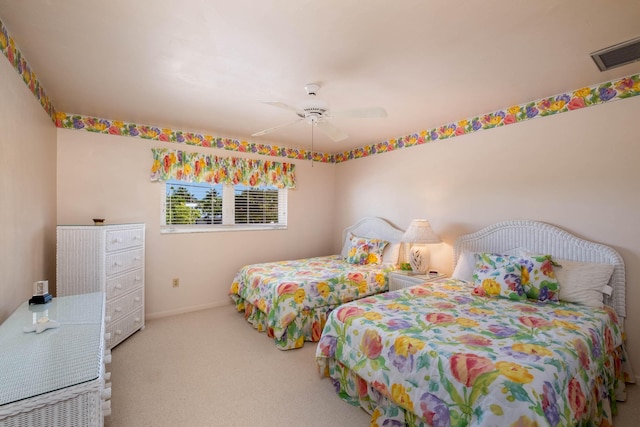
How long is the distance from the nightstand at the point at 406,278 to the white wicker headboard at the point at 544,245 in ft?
1.16

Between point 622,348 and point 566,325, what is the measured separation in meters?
0.97

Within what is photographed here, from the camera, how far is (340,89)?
2562 mm

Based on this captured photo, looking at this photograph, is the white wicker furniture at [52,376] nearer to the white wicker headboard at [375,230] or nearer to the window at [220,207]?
the window at [220,207]

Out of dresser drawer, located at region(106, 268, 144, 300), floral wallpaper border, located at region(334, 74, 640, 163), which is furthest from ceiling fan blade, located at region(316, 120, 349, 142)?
dresser drawer, located at region(106, 268, 144, 300)

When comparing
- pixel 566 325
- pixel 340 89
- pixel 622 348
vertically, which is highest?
pixel 340 89

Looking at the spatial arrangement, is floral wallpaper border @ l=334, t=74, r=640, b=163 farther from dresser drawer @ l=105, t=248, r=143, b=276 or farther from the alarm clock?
the alarm clock

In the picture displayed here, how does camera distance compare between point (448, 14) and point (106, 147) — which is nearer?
point (448, 14)

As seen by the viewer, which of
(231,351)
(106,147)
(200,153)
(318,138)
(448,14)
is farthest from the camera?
(318,138)

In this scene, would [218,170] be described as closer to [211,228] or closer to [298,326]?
[211,228]

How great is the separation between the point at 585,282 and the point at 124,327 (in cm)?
429

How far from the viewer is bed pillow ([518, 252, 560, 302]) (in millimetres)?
2467

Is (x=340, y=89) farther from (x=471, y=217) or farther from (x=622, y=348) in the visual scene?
(x=622, y=348)

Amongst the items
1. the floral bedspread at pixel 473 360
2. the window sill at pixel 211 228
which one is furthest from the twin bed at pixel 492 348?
the window sill at pixel 211 228

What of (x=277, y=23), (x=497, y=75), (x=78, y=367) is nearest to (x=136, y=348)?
(x=78, y=367)
